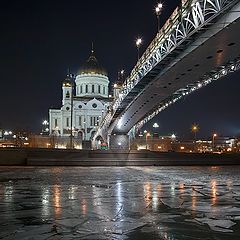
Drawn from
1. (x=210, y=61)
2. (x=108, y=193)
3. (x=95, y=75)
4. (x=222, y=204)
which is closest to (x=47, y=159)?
(x=210, y=61)

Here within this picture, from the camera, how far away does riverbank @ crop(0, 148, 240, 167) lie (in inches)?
1455

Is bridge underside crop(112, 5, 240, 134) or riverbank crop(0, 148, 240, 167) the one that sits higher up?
bridge underside crop(112, 5, 240, 134)

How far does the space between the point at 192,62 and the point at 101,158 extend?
15.2m

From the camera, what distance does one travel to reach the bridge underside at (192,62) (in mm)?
21594

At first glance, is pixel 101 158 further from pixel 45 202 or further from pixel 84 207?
pixel 84 207

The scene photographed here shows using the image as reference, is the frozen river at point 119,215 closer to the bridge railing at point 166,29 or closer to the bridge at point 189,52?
the bridge at point 189,52

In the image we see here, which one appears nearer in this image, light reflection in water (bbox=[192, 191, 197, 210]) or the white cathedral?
light reflection in water (bbox=[192, 191, 197, 210])

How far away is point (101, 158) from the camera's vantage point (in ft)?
129

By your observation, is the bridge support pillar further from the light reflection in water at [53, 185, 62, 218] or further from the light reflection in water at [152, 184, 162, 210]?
the light reflection in water at [53, 185, 62, 218]

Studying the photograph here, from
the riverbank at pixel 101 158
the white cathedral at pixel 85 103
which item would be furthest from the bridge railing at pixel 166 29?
the white cathedral at pixel 85 103

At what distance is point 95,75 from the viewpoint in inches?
5079

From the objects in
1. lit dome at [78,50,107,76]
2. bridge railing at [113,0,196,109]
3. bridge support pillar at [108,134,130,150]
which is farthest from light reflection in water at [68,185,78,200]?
lit dome at [78,50,107,76]

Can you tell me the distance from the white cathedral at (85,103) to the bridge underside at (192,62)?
246 feet

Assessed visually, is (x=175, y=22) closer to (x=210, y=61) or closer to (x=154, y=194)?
(x=210, y=61)
